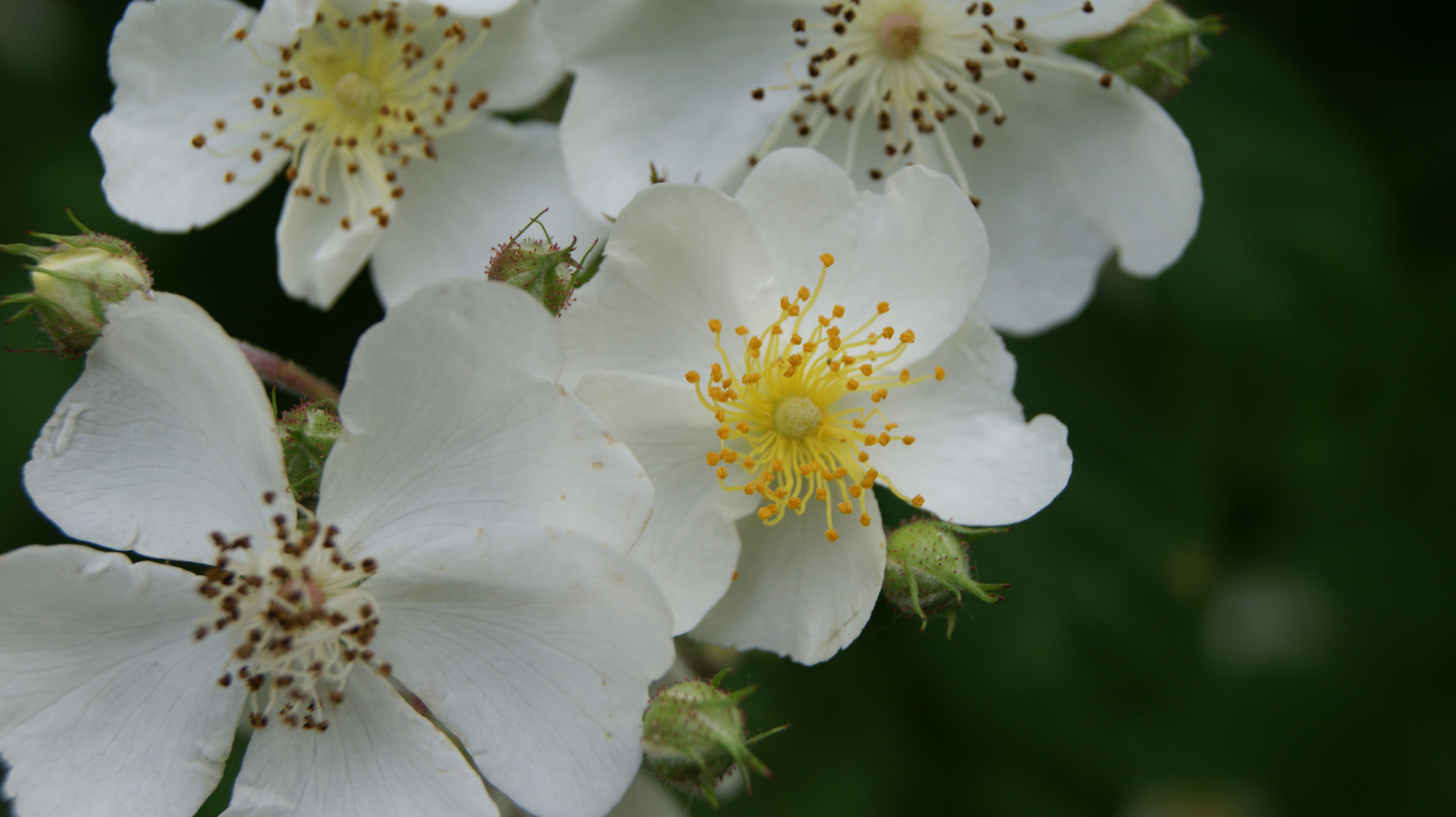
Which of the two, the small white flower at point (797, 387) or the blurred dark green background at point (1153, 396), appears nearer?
the small white flower at point (797, 387)

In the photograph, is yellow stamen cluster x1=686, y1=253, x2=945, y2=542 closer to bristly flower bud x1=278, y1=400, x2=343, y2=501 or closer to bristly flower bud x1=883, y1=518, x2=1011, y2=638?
bristly flower bud x1=883, y1=518, x2=1011, y2=638

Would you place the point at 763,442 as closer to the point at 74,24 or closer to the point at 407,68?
the point at 407,68

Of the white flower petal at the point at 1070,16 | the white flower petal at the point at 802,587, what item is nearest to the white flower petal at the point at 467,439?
the white flower petal at the point at 802,587

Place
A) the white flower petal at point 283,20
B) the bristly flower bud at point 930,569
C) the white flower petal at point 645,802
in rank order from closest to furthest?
1. the bristly flower bud at point 930,569
2. the white flower petal at point 283,20
3. the white flower petal at point 645,802

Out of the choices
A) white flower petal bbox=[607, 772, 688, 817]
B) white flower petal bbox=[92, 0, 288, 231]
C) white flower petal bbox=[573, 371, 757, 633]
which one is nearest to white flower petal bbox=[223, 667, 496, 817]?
white flower petal bbox=[573, 371, 757, 633]

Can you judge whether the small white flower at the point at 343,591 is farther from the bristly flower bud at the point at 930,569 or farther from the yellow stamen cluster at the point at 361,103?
the yellow stamen cluster at the point at 361,103

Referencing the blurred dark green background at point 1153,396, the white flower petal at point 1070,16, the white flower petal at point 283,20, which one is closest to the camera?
the white flower petal at point 283,20

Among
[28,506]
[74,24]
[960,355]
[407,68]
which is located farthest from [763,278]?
[74,24]
